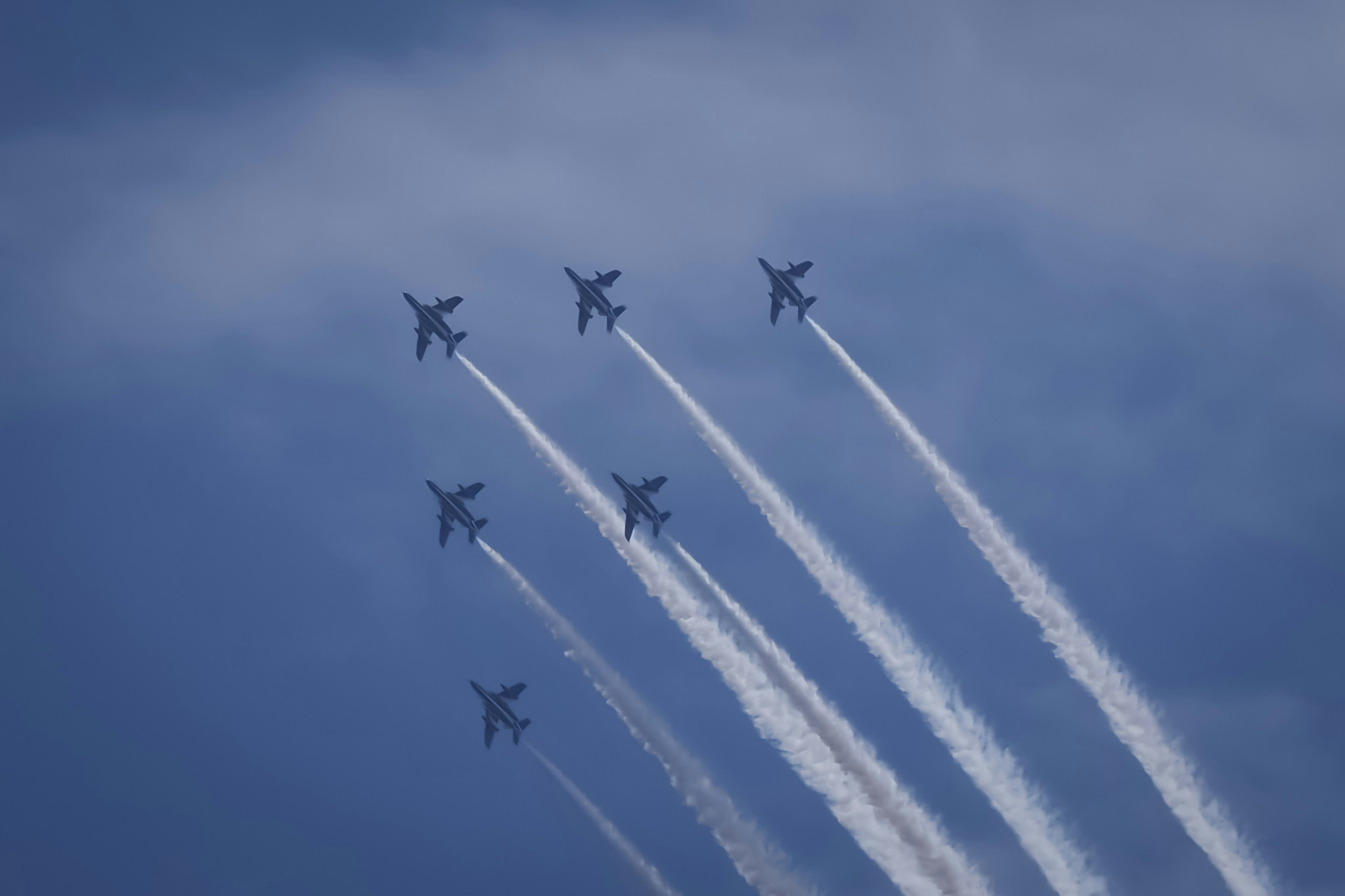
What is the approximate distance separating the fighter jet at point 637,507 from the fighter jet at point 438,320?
15.8 meters

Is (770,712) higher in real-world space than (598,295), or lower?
lower

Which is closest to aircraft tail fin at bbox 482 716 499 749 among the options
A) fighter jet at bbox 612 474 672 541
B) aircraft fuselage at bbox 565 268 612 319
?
fighter jet at bbox 612 474 672 541

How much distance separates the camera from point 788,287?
263 feet

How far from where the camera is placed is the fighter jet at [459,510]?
75875 mm

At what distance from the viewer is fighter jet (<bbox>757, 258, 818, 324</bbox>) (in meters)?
80.1

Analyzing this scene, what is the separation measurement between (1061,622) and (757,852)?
23685 millimetres

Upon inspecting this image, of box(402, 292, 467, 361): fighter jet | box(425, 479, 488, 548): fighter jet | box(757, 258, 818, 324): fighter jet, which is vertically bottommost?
box(425, 479, 488, 548): fighter jet

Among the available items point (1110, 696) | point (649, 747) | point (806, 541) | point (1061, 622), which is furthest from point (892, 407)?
point (649, 747)

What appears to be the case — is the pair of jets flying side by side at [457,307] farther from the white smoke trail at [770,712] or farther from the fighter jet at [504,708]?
the fighter jet at [504,708]

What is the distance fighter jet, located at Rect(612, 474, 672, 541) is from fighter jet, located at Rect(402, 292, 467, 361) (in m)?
15.8

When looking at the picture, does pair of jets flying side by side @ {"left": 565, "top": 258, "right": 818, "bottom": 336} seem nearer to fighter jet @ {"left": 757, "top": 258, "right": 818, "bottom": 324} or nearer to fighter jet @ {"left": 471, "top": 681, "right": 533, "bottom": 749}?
fighter jet @ {"left": 757, "top": 258, "right": 818, "bottom": 324}

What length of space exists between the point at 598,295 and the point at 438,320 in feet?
39.2

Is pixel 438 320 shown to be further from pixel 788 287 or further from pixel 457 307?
pixel 788 287

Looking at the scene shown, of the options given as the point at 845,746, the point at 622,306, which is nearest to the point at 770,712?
the point at 845,746
